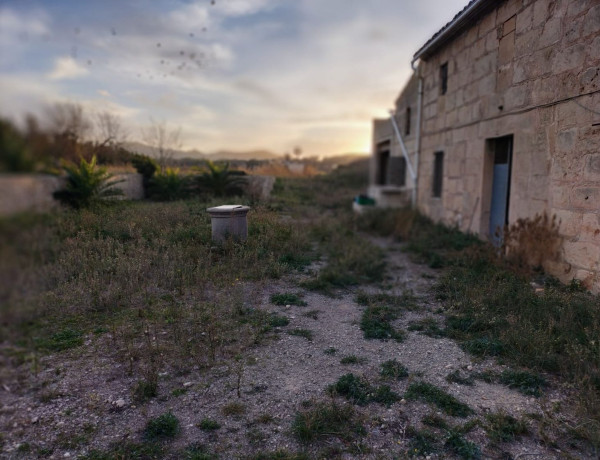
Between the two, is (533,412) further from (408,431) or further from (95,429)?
(95,429)

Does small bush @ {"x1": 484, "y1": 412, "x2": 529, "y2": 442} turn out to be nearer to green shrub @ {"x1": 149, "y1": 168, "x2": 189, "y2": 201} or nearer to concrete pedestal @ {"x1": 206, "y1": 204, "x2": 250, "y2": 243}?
concrete pedestal @ {"x1": 206, "y1": 204, "x2": 250, "y2": 243}

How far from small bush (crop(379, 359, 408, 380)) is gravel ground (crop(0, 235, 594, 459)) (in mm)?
63

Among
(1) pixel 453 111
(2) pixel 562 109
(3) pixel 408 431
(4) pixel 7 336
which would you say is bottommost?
(3) pixel 408 431

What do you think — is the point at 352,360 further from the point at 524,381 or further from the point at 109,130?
the point at 109,130

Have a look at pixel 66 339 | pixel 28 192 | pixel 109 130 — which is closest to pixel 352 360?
pixel 66 339

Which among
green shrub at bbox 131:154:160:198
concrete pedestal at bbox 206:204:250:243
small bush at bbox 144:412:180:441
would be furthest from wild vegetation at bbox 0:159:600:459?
green shrub at bbox 131:154:160:198

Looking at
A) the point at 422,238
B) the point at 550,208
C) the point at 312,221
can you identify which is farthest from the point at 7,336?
the point at 422,238

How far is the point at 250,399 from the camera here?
9.93 ft

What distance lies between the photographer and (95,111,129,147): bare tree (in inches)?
147

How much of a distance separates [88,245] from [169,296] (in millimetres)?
1238

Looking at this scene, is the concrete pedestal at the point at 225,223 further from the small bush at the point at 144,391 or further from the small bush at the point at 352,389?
the small bush at the point at 352,389

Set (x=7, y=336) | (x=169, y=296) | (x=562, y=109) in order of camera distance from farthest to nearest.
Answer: (x=562, y=109)
(x=169, y=296)
(x=7, y=336)

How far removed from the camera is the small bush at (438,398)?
9.59 feet

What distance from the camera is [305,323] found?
4453 millimetres
